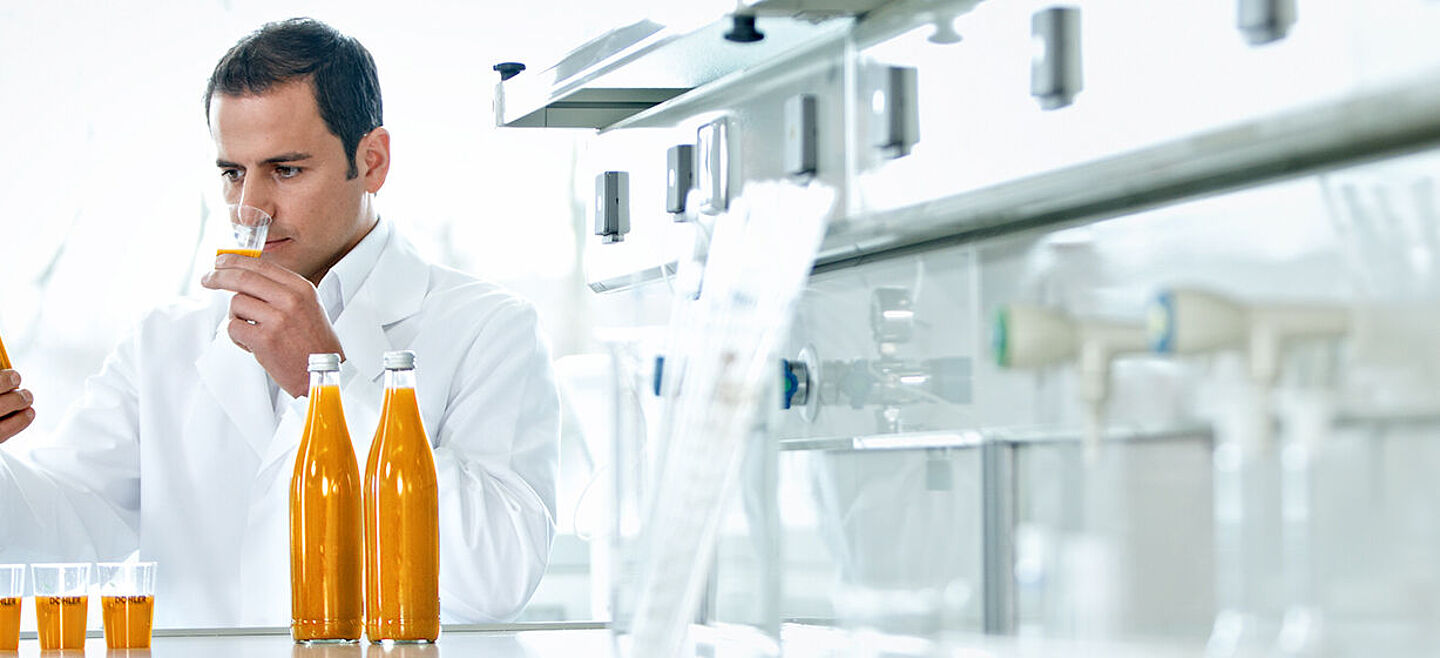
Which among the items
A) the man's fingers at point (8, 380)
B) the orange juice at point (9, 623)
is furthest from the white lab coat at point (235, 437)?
the orange juice at point (9, 623)

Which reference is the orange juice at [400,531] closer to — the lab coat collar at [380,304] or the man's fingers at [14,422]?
the lab coat collar at [380,304]

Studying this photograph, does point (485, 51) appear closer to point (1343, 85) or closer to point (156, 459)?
point (156, 459)

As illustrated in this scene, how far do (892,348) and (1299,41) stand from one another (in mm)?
474

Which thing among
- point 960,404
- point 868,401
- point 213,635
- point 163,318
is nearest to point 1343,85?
point 960,404

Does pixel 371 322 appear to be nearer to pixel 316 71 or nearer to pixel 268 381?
pixel 268 381

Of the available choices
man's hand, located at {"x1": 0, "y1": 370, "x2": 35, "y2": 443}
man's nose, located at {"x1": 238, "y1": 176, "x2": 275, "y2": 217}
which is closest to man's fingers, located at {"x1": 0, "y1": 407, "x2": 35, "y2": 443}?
man's hand, located at {"x1": 0, "y1": 370, "x2": 35, "y2": 443}

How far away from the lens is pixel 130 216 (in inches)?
133

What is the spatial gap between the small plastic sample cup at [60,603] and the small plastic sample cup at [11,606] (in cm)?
3

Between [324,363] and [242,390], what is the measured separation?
0.80 m

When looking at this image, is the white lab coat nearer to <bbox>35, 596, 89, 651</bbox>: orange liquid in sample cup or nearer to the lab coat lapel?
the lab coat lapel

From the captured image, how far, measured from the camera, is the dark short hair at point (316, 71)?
92.4 inches

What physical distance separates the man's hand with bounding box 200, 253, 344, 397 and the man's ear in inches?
16.8

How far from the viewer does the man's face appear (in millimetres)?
2311

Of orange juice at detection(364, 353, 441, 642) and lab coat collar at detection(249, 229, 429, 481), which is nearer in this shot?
orange juice at detection(364, 353, 441, 642)
